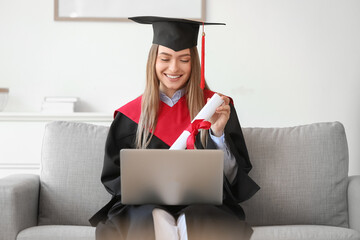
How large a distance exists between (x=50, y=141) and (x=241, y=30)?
75.7 inches

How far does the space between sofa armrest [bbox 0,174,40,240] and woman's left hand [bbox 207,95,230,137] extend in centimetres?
90

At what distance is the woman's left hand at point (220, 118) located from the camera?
2332mm

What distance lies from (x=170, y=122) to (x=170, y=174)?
0.72 metres

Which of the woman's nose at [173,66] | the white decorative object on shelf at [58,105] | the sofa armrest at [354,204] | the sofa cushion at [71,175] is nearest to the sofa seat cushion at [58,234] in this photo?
the sofa cushion at [71,175]

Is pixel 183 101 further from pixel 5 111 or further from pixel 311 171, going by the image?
pixel 5 111

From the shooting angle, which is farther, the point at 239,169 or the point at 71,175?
the point at 71,175

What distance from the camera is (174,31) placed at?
2537 mm

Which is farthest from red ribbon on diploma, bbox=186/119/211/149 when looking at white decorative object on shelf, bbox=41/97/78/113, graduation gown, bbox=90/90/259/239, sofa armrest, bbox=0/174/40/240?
white decorative object on shelf, bbox=41/97/78/113

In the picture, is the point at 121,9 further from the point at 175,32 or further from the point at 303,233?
the point at 303,233

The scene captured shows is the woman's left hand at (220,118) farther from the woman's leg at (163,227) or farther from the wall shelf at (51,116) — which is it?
the wall shelf at (51,116)

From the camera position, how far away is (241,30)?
163 inches

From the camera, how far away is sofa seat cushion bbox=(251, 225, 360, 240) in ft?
7.84

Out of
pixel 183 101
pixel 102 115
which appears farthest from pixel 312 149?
pixel 102 115

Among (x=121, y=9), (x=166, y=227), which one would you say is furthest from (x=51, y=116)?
(x=166, y=227)
